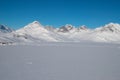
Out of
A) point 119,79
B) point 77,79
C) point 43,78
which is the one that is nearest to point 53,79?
point 43,78

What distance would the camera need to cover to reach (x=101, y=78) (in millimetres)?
19391

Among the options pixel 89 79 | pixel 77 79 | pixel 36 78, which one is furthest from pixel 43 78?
pixel 89 79

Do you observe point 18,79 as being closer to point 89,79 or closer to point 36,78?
point 36,78

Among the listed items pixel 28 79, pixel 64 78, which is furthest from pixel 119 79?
pixel 28 79

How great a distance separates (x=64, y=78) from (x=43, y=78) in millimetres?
2266

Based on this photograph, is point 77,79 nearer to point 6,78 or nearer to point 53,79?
point 53,79

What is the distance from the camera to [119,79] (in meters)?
18.6

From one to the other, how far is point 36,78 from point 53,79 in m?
1.88

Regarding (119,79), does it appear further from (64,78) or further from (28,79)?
(28,79)

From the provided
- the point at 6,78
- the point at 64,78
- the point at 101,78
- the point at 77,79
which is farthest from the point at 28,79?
the point at 101,78

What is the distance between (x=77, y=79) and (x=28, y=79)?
514 centimetres

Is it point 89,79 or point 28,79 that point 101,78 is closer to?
point 89,79

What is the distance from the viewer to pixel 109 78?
63.3ft

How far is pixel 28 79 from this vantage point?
18672 mm
